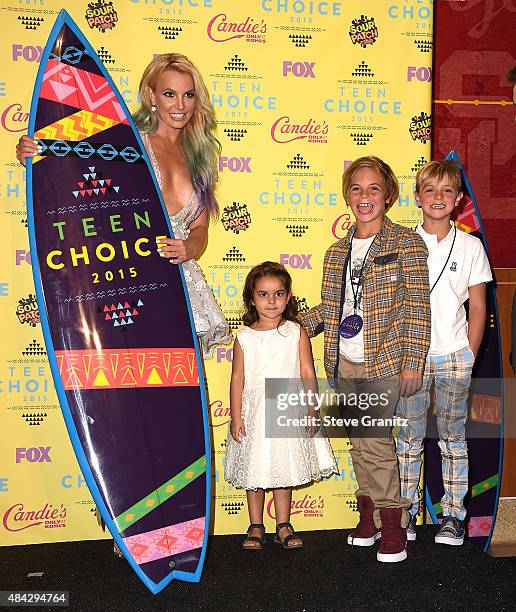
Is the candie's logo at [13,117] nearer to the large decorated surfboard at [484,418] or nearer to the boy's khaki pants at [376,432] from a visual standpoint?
the boy's khaki pants at [376,432]

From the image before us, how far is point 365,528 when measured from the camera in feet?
9.14

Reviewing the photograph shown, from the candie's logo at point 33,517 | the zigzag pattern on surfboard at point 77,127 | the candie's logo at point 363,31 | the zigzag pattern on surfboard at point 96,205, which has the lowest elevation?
the candie's logo at point 33,517

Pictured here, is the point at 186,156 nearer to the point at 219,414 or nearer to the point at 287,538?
the point at 219,414

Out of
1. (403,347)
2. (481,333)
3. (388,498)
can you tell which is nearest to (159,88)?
(403,347)

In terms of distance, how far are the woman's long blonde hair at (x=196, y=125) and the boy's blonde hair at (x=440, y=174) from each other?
0.77 meters

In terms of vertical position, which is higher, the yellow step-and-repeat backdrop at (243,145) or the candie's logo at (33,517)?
the yellow step-and-repeat backdrop at (243,145)

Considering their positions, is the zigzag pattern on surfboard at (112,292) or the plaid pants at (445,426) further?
the plaid pants at (445,426)

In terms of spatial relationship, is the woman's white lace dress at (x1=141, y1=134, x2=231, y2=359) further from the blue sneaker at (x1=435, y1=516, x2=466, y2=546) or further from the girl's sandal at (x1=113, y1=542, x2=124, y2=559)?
the blue sneaker at (x1=435, y1=516, x2=466, y2=546)

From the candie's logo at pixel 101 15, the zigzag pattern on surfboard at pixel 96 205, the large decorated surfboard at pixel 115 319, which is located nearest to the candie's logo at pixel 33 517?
the large decorated surfboard at pixel 115 319

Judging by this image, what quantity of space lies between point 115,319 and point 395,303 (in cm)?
96

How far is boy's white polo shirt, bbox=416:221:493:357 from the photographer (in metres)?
2.69

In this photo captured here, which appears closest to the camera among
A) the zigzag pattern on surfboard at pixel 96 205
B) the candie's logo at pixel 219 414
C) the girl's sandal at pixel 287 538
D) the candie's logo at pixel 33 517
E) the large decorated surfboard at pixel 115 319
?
the large decorated surfboard at pixel 115 319

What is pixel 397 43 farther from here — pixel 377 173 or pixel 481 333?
pixel 481 333

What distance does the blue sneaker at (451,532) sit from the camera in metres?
2.73
